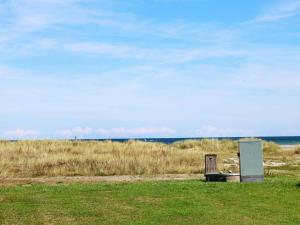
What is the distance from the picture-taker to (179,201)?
15.7 metres

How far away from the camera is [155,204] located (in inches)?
603

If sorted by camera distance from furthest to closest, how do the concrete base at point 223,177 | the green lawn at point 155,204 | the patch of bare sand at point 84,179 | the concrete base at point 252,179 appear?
the patch of bare sand at point 84,179, the concrete base at point 223,177, the concrete base at point 252,179, the green lawn at point 155,204

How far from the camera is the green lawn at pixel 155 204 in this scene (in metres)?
13.2

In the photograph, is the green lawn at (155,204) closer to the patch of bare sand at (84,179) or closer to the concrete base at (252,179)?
the concrete base at (252,179)

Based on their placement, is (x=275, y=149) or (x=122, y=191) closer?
(x=122, y=191)

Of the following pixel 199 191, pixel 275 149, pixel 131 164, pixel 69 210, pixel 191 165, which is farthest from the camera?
pixel 275 149

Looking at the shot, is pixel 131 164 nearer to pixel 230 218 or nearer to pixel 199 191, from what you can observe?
pixel 199 191

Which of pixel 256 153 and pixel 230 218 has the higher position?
pixel 256 153

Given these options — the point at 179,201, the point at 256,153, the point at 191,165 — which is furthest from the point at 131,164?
the point at 179,201

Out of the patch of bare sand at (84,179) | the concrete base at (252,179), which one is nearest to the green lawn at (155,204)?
the concrete base at (252,179)

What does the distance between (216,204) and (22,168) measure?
52.4ft

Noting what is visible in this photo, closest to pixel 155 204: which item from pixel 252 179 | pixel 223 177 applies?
pixel 252 179

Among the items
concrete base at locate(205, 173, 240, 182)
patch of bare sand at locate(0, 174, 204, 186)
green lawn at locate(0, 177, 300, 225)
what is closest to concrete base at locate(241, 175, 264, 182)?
concrete base at locate(205, 173, 240, 182)

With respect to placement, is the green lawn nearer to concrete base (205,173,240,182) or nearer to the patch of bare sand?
concrete base (205,173,240,182)
